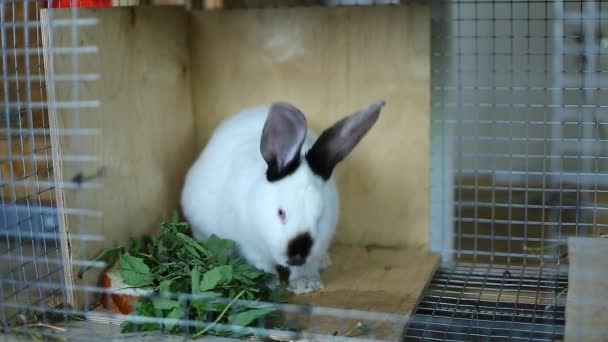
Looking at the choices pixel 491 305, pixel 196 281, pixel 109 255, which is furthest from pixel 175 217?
pixel 491 305

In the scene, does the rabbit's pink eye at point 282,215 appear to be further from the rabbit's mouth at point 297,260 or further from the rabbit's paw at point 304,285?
the rabbit's paw at point 304,285

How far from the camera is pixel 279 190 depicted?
7.02ft

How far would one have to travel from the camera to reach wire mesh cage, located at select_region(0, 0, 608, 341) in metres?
2.02

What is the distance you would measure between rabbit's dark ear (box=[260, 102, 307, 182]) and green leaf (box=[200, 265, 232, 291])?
0.91 feet

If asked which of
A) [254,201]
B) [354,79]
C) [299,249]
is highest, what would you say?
[354,79]

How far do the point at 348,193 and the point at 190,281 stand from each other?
82 centimetres

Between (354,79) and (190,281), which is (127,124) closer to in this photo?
(190,281)

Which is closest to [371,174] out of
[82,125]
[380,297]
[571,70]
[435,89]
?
[435,89]

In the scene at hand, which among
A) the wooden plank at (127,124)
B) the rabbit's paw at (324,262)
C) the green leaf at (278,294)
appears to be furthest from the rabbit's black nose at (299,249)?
the wooden plank at (127,124)

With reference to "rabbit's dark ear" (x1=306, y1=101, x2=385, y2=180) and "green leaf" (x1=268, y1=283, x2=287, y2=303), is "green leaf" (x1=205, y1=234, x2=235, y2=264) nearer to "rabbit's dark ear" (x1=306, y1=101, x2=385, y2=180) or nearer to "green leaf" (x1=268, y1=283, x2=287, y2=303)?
"green leaf" (x1=268, y1=283, x2=287, y2=303)

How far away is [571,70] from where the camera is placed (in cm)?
260

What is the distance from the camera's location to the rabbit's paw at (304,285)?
236 centimetres

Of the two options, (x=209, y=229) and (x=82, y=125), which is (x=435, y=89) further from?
(x=82, y=125)

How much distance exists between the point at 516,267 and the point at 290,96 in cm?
97
